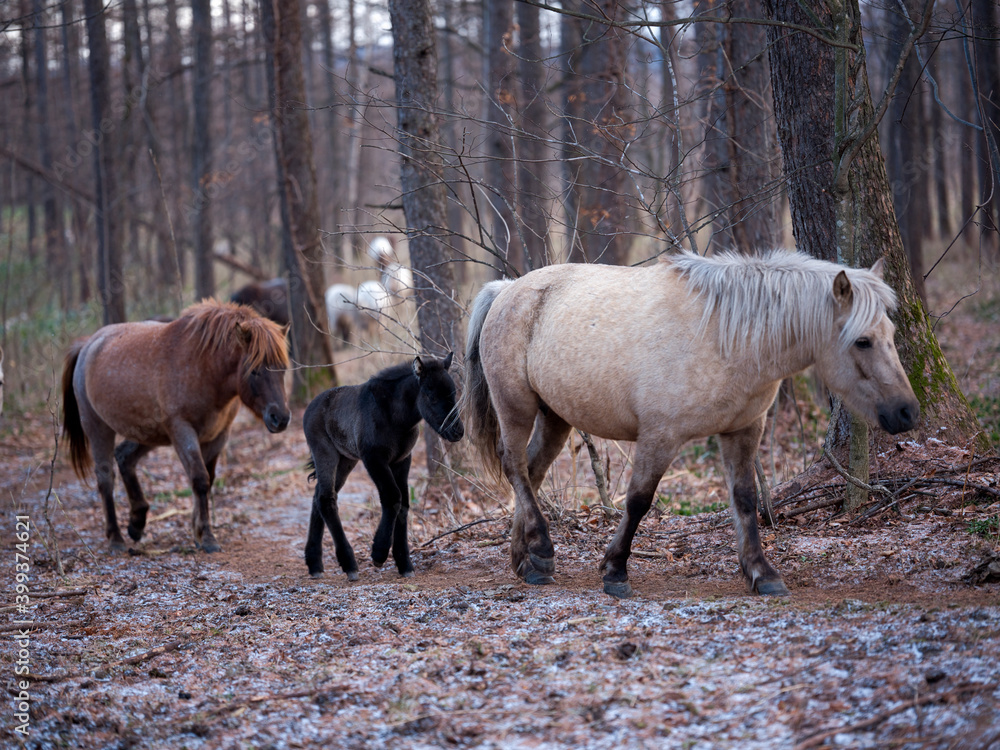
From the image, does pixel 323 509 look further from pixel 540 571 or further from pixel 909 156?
pixel 909 156

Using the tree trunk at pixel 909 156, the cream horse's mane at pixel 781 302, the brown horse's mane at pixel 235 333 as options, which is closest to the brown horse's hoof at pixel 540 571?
the cream horse's mane at pixel 781 302

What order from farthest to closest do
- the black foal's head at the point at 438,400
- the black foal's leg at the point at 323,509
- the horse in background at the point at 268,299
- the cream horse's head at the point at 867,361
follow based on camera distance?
the horse in background at the point at 268,299
the black foal's leg at the point at 323,509
the black foal's head at the point at 438,400
the cream horse's head at the point at 867,361

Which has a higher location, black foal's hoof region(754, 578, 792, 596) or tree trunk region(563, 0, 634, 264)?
tree trunk region(563, 0, 634, 264)

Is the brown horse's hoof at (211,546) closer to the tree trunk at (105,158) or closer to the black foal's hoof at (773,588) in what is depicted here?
the black foal's hoof at (773,588)

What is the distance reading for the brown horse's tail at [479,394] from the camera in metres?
5.76

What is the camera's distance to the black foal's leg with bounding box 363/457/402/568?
5.73 m

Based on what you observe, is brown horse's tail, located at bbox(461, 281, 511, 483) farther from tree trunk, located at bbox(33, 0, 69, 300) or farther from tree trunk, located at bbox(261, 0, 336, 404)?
tree trunk, located at bbox(33, 0, 69, 300)

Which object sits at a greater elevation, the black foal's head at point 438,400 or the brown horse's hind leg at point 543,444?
the black foal's head at point 438,400

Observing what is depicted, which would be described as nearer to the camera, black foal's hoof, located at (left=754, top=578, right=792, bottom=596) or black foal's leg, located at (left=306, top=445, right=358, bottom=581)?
black foal's hoof, located at (left=754, top=578, right=792, bottom=596)

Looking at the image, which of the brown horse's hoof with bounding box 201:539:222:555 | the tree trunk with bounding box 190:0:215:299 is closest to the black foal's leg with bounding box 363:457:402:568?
the brown horse's hoof with bounding box 201:539:222:555

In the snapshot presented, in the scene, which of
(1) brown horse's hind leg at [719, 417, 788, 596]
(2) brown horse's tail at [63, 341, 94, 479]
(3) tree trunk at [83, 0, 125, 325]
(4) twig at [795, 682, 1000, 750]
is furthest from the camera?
(3) tree trunk at [83, 0, 125, 325]

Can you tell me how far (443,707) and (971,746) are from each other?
1.87 m

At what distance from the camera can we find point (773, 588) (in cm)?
443

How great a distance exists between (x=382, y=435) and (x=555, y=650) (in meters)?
2.37
